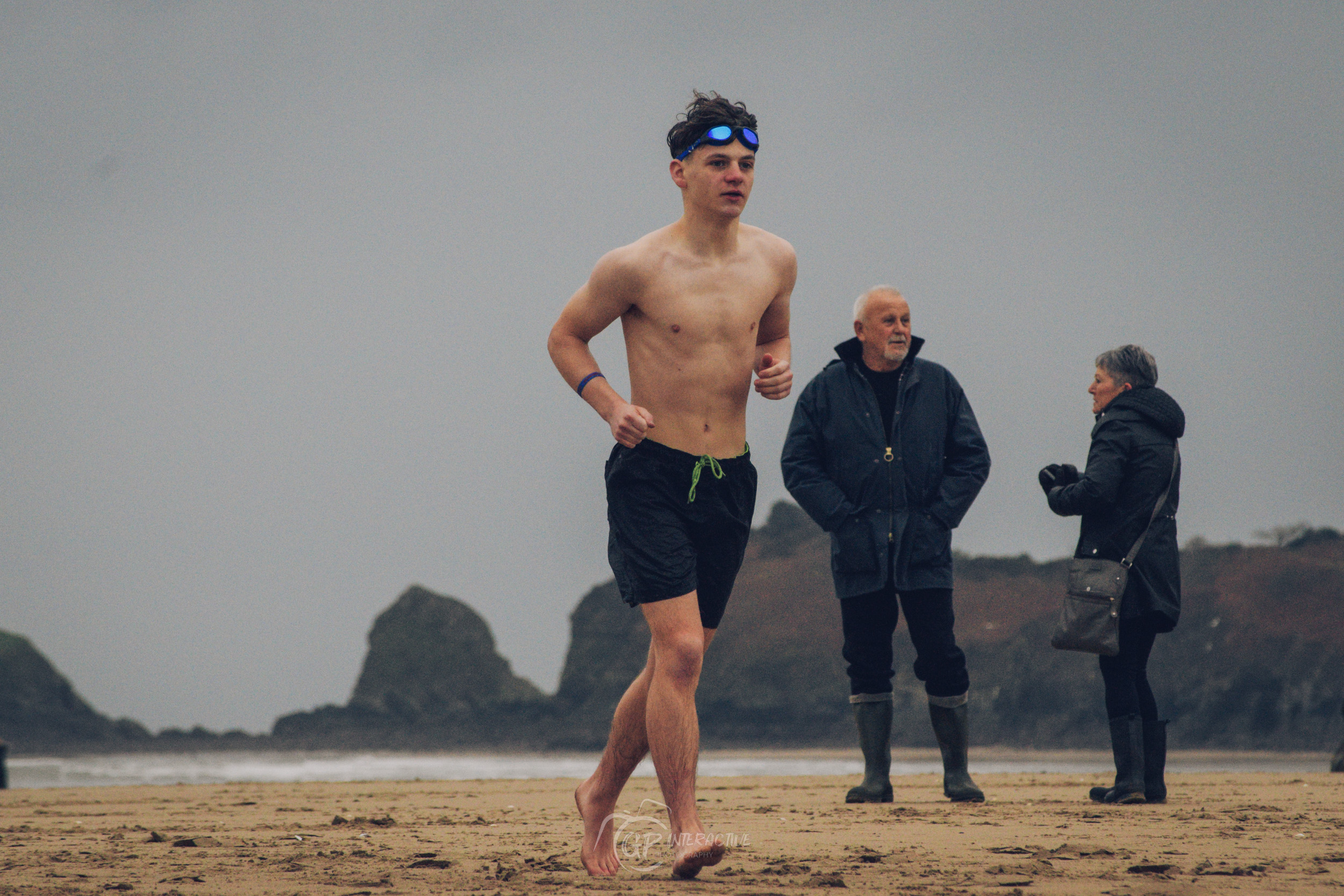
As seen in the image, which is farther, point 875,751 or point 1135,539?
point 875,751

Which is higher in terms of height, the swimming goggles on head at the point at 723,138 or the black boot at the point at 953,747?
the swimming goggles on head at the point at 723,138

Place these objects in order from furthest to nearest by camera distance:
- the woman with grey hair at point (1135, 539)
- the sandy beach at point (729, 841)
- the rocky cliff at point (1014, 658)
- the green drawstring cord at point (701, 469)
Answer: the rocky cliff at point (1014, 658) < the woman with grey hair at point (1135, 539) < the green drawstring cord at point (701, 469) < the sandy beach at point (729, 841)

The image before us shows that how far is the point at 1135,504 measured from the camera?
6.25m

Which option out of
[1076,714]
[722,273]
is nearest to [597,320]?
[722,273]

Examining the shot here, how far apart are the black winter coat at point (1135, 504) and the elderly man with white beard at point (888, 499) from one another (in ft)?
1.74

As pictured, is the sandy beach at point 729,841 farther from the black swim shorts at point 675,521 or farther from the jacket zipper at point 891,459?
the jacket zipper at point 891,459

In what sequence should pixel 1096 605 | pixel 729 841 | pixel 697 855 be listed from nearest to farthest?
1. pixel 697 855
2. pixel 729 841
3. pixel 1096 605

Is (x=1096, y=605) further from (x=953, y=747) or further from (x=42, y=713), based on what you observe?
(x=42, y=713)

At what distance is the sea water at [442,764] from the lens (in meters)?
21.6

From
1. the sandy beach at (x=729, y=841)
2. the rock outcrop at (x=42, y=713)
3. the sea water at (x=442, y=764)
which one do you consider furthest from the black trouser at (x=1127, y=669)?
the rock outcrop at (x=42, y=713)

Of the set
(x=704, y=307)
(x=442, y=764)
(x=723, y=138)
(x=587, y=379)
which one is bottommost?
(x=442, y=764)

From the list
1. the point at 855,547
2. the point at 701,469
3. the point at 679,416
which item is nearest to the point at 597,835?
the point at 701,469

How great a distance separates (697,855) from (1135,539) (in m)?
3.22

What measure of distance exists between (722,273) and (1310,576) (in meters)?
35.5
